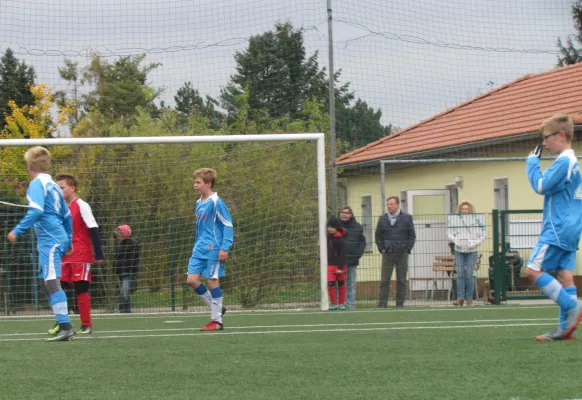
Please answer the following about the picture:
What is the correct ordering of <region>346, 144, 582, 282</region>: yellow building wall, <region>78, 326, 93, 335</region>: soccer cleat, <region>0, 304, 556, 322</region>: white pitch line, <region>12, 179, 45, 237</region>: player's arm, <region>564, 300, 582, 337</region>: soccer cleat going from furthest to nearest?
1. <region>346, 144, 582, 282</region>: yellow building wall
2. <region>0, 304, 556, 322</region>: white pitch line
3. <region>78, 326, 93, 335</region>: soccer cleat
4. <region>12, 179, 45, 237</region>: player's arm
5. <region>564, 300, 582, 337</region>: soccer cleat

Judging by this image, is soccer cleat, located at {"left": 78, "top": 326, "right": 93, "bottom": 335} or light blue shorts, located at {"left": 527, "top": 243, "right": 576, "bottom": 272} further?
soccer cleat, located at {"left": 78, "top": 326, "right": 93, "bottom": 335}

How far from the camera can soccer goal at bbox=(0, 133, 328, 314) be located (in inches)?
604

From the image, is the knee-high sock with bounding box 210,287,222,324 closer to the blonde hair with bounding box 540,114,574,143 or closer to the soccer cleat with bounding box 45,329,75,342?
the soccer cleat with bounding box 45,329,75,342

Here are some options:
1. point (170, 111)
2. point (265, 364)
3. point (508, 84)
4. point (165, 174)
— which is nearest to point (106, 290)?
point (165, 174)

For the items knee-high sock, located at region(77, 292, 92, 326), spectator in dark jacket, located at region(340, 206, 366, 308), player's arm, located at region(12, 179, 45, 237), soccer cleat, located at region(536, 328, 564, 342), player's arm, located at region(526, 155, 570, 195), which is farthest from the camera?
spectator in dark jacket, located at region(340, 206, 366, 308)

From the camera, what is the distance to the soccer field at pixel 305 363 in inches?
208

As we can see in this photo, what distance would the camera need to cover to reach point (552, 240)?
7.33 meters

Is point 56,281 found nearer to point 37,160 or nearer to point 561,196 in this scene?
point 37,160

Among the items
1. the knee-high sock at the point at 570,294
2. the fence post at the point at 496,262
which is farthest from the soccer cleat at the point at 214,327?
the fence post at the point at 496,262

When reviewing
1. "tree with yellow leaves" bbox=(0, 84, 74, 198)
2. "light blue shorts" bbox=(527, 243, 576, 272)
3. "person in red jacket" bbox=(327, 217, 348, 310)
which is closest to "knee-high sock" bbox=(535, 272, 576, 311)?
"light blue shorts" bbox=(527, 243, 576, 272)

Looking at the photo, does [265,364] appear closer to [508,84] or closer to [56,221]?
[56,221]

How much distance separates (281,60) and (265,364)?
51.8 ft

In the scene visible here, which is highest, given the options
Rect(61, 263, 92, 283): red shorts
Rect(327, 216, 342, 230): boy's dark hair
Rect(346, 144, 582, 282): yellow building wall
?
Rect(346, 144, 582, 282): yellow building wall

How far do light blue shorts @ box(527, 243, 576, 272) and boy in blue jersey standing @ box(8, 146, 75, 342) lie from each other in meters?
4.22
